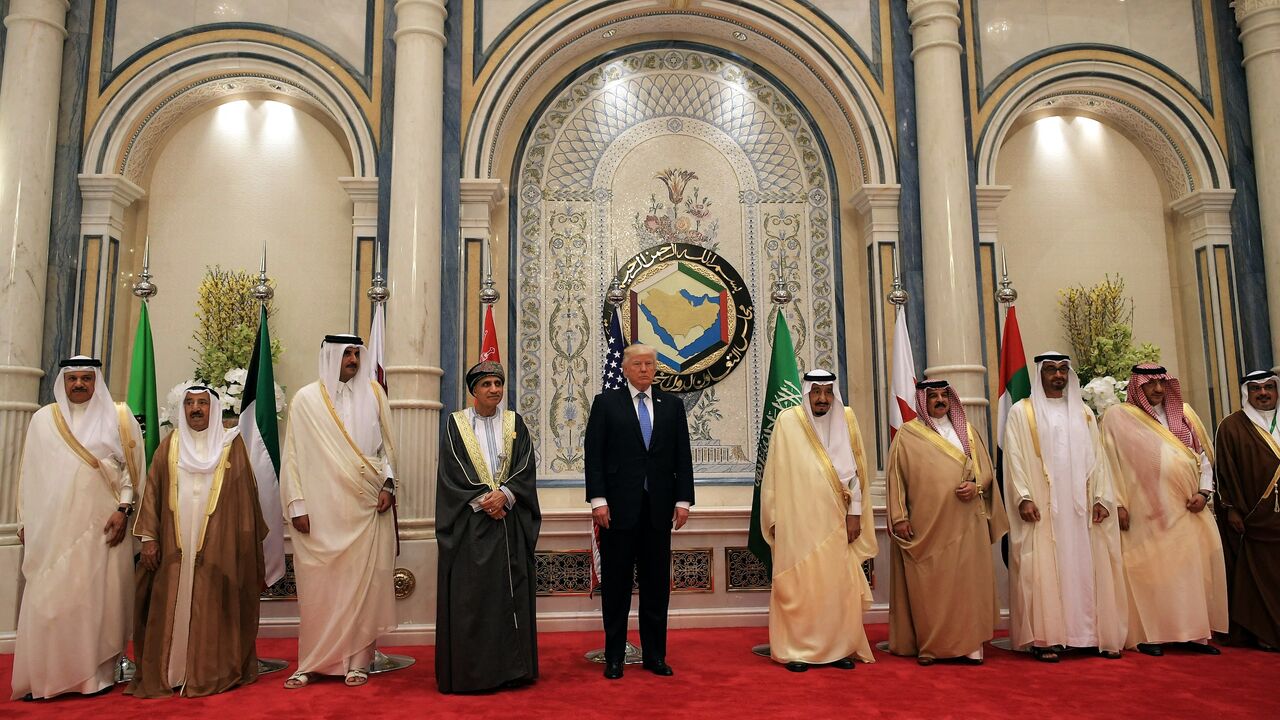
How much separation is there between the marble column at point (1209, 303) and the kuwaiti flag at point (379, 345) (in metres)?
5.52

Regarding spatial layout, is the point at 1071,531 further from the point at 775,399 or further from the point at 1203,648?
the point at 775,399

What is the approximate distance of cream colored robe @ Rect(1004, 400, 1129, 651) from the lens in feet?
14.4

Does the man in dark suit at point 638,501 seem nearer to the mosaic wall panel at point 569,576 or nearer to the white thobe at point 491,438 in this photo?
the white thobe at point 491,438

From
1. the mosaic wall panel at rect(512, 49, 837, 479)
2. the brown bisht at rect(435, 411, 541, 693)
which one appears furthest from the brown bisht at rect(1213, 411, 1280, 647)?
the brown bisht at rect(435, 411, 541, 693)

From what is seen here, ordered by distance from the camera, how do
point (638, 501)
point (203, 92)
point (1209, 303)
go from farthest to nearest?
point (1209, 303)
point (203, 92)
point (638, 501)

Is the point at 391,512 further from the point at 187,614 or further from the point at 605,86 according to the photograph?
the point at 605,86

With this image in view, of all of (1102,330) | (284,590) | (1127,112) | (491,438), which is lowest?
(284,590)

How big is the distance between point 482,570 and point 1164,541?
346 centimetres

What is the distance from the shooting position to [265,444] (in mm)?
4617

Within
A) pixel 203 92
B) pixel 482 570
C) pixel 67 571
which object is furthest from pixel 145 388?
pixel 203 92

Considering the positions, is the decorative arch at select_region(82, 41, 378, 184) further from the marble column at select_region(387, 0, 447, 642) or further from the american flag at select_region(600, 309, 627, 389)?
the american flag at select_region(600, 309, 627, 389)

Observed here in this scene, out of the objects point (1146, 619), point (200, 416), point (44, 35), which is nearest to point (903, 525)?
point (1146, 619)

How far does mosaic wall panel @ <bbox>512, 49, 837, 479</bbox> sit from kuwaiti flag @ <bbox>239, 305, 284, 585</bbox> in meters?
1.74

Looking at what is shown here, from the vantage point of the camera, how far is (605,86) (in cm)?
643
